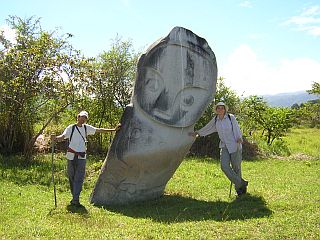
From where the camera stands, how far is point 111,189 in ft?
31.1

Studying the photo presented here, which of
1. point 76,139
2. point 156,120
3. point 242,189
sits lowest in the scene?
point 242,189

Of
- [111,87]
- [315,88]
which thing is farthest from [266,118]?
[111,87]

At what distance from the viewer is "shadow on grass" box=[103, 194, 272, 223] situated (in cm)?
802

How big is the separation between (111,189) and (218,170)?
20.6 feet

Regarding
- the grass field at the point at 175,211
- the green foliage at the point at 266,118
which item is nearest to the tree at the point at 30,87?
the grass field at the point at 175,211

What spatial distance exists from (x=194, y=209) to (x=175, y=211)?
1.26 ft

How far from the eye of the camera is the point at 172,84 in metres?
9.66

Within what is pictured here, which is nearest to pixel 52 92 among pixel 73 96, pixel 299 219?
pixel 73 96

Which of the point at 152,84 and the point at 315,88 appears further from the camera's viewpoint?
the point at 315,88

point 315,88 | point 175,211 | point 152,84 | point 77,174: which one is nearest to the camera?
point 175,211

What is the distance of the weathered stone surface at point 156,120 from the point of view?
30.6ft

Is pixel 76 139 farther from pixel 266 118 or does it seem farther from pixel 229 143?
pixel 266 118

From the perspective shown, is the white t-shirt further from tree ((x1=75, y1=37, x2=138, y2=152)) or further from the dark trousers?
tree ((x1=75, y1=37, x2=138, y2=152))

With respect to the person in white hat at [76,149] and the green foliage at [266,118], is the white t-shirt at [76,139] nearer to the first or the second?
the person in white hat at [76,149]
